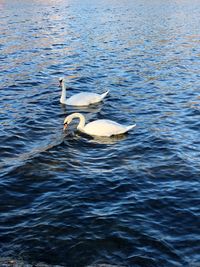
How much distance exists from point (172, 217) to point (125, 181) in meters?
2.14

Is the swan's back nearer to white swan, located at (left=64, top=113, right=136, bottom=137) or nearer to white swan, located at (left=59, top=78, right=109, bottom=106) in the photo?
white swan, located at (left=64, top=113, right=136, bottom=137)

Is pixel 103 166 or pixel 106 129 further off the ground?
pixel 106 129

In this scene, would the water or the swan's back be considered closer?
the water

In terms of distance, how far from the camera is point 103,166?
12641 millimetres

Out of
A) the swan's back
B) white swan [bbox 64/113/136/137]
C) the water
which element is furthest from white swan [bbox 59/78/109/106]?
the swan's back

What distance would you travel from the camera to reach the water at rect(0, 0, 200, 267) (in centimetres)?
883

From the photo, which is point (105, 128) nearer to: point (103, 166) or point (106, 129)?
point (106, 129)

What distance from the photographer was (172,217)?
9898 millimetres

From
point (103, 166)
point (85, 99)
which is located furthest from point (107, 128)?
point (85, 99)

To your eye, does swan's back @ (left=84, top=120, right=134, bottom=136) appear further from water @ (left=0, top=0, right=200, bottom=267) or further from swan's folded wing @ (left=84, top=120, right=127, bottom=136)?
water @ (left=0, top=0, right=200, bottom=267)

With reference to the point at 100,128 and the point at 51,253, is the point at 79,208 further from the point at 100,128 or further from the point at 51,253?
the point at 100,128

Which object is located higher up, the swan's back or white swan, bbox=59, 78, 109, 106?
white swan, bbox=59, 78, 109, 106

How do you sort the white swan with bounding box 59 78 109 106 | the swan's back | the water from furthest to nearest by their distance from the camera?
the white swan with bounding box 59 78 109 106
the swan's back
the water

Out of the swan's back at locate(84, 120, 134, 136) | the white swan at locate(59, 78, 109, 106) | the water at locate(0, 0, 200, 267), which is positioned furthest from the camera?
the white swan at locate(59, 78, 109, 106)
